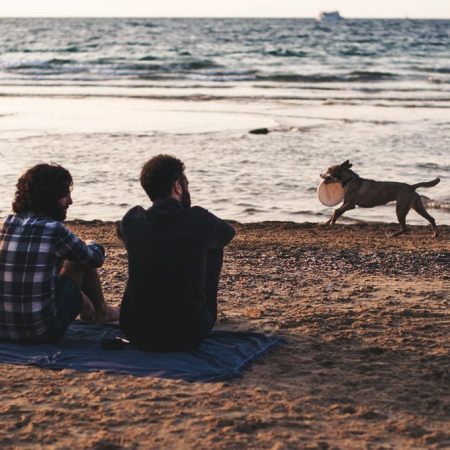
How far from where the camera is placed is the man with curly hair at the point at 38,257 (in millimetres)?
5090

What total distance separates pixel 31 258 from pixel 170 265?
79 cm

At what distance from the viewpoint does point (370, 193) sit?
994 centimetres

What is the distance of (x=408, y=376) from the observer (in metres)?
4.89

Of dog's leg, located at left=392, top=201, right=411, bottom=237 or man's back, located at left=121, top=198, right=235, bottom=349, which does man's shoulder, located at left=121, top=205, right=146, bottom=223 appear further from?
dog's leg, located at left=392, top=201, right=411, bottom=237

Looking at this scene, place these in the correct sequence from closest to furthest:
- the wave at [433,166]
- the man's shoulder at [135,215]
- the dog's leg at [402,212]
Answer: the man's shoulder at [135,215] → the dog's leg at [402,212] → the wave at [433,166]

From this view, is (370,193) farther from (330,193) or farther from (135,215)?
(135,215)

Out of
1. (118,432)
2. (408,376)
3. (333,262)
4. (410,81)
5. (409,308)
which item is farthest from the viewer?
(410,81)

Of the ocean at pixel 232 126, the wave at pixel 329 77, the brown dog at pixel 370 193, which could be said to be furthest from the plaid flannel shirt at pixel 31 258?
the wave at pixel 329 77

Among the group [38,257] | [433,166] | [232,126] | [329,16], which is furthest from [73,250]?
[329,16]

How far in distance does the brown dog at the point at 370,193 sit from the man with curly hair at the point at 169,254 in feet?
16.0

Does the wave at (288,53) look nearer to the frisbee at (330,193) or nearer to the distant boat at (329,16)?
the frisbee at (330,193)

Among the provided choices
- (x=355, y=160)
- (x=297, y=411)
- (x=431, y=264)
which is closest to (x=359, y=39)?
(x=355, y=160)

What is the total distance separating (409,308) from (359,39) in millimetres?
57455

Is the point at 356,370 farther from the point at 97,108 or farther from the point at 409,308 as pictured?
the point at 97,108
